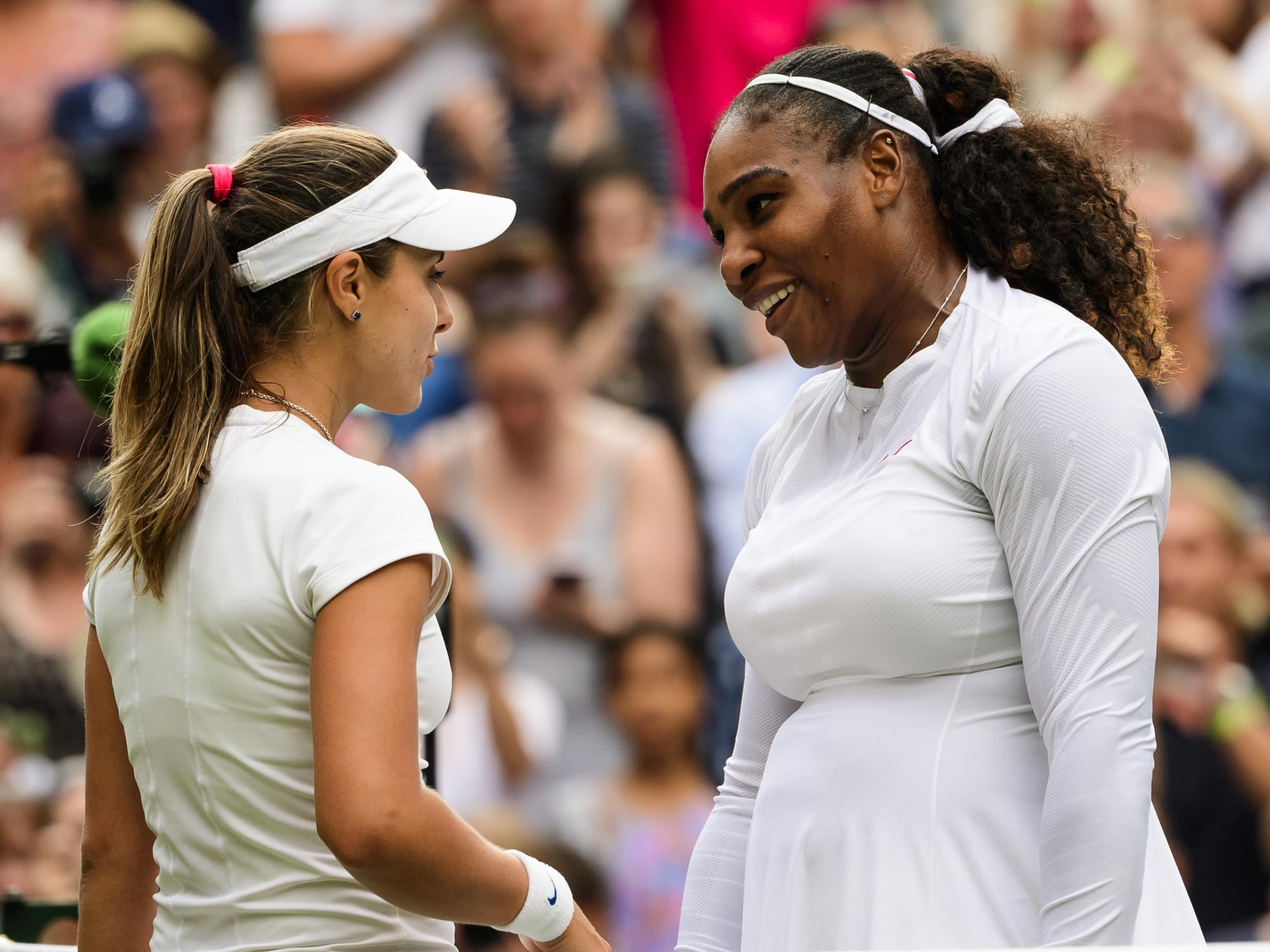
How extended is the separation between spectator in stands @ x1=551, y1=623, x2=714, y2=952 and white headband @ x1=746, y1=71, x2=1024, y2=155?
3249mm

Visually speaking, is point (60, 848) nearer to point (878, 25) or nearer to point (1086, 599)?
point (878, 25)

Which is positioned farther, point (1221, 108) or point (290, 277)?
point (1221, 108)

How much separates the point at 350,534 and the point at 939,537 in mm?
646

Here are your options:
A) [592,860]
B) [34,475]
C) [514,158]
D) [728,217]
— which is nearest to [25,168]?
[34,475]

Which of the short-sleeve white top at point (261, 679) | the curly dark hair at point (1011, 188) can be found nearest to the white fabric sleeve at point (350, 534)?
the short-sleeve white top at point (261, 679)

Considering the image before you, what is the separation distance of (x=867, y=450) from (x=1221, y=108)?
4292 millimetres

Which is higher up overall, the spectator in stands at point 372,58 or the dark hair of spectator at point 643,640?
the spectator in stands at point 372,58

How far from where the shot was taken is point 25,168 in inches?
239

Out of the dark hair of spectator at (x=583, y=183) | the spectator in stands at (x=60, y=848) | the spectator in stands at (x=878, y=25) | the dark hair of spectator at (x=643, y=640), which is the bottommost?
the spectator in stands at (x=60, y=848)

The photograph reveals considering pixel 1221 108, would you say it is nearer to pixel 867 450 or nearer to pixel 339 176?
pixel 867 450

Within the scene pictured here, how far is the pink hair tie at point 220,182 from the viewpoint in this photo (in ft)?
5.62

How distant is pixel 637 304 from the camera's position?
5.46 metres

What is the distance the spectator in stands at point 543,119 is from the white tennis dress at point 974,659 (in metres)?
3.88

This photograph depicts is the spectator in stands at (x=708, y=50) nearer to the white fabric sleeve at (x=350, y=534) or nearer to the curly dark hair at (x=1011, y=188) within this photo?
the curly dark hair at (x=1011, y=188)
